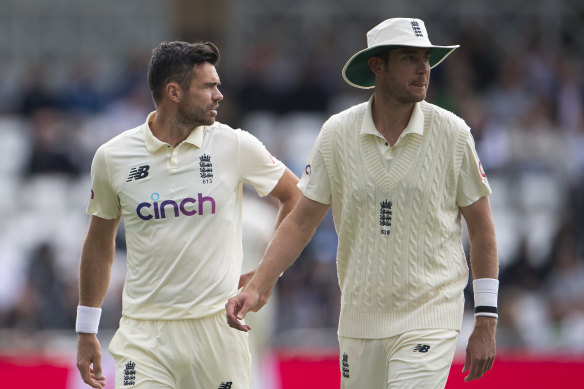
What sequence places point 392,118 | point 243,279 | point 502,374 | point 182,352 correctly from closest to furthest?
point 392,118
point 182,352
point 243,279
point 502,374

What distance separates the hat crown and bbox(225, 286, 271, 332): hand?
131 cm

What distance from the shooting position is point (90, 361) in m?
5.79

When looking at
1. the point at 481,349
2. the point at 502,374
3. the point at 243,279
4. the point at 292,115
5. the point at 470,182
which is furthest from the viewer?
the point at 292,115

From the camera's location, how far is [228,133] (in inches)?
231

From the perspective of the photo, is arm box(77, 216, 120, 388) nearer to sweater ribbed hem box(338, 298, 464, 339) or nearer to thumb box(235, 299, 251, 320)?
thumb box(235, 299, 251, 320)

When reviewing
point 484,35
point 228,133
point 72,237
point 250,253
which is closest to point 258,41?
point 484,35

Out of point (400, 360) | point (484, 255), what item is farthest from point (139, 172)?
point (484, 255)

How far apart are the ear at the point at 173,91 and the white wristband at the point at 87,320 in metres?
1.16

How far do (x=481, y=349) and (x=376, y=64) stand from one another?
1439 millimetres

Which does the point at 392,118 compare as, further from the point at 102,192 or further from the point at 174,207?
the point at 102,192

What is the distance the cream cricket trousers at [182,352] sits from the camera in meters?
5.55

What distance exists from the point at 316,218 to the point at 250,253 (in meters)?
1.95

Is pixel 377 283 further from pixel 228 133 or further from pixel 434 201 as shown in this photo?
pixel 228 133

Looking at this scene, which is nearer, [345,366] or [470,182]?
[470,182]
